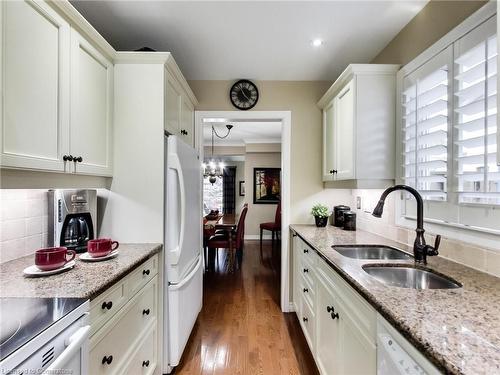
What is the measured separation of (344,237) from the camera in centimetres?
211

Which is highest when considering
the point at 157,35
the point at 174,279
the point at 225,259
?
the point at 157,35

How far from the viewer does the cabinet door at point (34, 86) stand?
1.02 metres

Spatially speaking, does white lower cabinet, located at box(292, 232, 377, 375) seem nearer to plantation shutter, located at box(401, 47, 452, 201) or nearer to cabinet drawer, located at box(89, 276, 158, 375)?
plantation shutter, located at box(401, 47, 452, 201)

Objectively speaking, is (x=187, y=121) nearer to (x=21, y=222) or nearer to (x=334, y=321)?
(x=21, y=222)

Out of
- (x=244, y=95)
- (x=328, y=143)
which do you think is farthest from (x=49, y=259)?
(x=328, y=143)

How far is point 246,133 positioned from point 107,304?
15.9 ft

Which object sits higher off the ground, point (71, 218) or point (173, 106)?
point (173, 106)

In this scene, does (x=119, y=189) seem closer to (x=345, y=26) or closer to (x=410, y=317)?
(x=410, y=317)

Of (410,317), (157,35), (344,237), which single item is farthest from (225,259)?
(410,317)

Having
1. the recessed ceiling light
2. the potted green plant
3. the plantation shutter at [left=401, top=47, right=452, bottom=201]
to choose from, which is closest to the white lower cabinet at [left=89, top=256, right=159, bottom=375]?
the potted green plant

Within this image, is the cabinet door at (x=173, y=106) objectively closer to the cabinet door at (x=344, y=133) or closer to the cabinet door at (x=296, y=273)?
the cabinet door at (x=344, y=133)

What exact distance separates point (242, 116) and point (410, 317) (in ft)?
7.81

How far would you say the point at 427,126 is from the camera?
5.15 ft

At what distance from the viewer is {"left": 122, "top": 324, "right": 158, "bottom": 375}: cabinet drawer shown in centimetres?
137
